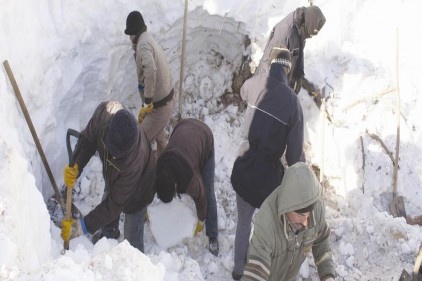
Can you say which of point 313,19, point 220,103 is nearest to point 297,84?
point 313,19

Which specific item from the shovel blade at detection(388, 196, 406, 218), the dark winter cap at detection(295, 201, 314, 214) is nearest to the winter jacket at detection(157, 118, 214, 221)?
the dark winter cap at detection(295, 201, 314, 214)

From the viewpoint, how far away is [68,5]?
533 cm

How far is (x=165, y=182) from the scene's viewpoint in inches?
162

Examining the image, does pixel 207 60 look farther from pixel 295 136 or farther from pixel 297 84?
pixel 295 136

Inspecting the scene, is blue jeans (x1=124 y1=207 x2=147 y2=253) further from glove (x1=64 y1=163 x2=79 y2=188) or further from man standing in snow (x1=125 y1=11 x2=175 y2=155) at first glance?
man standing in snow (x1=125 y1=11 x2=175 y2=155)

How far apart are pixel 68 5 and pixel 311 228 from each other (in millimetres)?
3845

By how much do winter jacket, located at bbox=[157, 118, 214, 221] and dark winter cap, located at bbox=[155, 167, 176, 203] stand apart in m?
0.04

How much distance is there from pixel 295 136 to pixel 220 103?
3084 mm

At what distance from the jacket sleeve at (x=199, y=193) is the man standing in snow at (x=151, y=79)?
122cm

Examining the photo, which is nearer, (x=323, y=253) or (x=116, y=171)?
(x=323, y=253)

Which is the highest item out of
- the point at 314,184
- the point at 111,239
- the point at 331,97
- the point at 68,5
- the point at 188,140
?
the point at 68,5

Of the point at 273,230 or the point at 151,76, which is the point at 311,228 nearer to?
the point at 273,230

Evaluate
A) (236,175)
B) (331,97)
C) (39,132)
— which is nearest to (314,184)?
(236,175)

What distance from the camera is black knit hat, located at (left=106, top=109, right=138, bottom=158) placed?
3494mm
